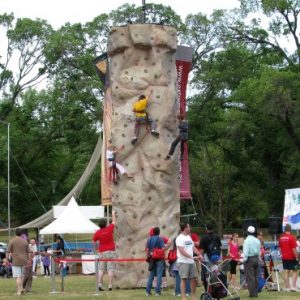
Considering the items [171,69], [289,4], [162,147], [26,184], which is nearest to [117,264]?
[162,147]

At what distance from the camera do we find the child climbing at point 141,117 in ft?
73.4

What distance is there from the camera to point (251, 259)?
18766 millimetres

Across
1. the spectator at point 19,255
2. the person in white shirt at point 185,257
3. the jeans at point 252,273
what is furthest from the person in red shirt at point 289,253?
the spectator at point 19,255

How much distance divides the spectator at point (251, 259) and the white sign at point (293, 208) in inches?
424

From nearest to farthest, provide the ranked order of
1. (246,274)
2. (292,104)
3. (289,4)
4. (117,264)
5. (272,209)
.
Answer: (246,274) → (117,264) → (292,104) → (289,4) → (272,209)

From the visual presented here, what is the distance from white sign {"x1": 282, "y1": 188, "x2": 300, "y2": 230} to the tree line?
15130 mm

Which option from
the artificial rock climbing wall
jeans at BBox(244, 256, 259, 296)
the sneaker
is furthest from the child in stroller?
jeans at BBox(244, 256, 259, 296)

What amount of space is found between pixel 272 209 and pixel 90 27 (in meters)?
16.6

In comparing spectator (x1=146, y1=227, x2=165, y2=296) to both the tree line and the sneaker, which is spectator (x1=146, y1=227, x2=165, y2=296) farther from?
the tree line

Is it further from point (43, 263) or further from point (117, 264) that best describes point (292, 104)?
point (117, 264)

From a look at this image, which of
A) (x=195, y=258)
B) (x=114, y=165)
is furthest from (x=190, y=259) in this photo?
(x=114, y=165)

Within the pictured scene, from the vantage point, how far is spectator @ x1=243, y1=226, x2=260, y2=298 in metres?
18.7

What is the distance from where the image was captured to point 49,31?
56.8m

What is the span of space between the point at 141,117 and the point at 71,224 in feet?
34.1
